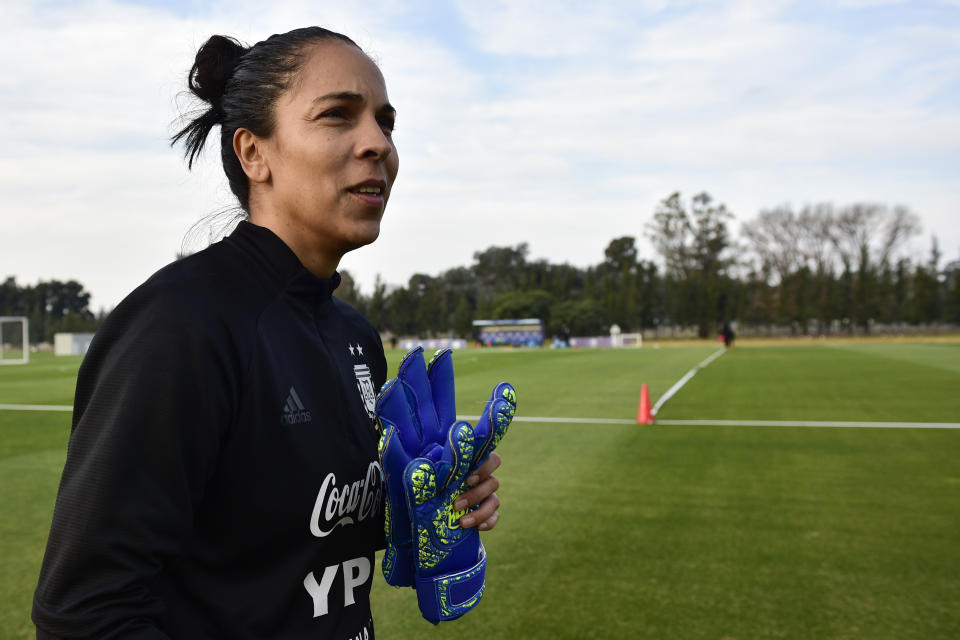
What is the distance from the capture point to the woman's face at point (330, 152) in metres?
1.40

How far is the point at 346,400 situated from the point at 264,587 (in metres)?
0.39

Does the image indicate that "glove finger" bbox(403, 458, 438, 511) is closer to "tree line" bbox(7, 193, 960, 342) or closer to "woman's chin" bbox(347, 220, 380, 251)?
"woman's chin" bbox(347, 220, 380, 251)

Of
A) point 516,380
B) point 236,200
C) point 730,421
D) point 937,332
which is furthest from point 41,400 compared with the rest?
point 937,332

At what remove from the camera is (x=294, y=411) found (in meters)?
1.31

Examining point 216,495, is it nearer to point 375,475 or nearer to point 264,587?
point 264,587

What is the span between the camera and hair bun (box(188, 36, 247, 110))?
157cm

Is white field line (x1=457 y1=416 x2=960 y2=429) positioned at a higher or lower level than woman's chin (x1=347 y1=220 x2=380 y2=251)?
lower

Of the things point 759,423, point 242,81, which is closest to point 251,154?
point 242,81

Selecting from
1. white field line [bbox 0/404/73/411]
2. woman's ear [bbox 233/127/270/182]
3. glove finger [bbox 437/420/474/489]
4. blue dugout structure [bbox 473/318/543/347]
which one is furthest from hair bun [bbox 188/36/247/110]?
blue dugout structure [bbox 473/318/543/347]

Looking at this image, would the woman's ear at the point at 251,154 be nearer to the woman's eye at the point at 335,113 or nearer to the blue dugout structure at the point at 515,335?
the woman's eye at the point at 335,113

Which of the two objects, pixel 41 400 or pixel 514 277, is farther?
pixel 514 277

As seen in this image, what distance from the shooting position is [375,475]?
1.55 m

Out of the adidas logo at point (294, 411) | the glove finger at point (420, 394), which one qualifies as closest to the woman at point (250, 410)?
the adidas logo at point (294, 411)

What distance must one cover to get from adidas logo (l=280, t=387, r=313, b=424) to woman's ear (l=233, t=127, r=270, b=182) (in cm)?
46
